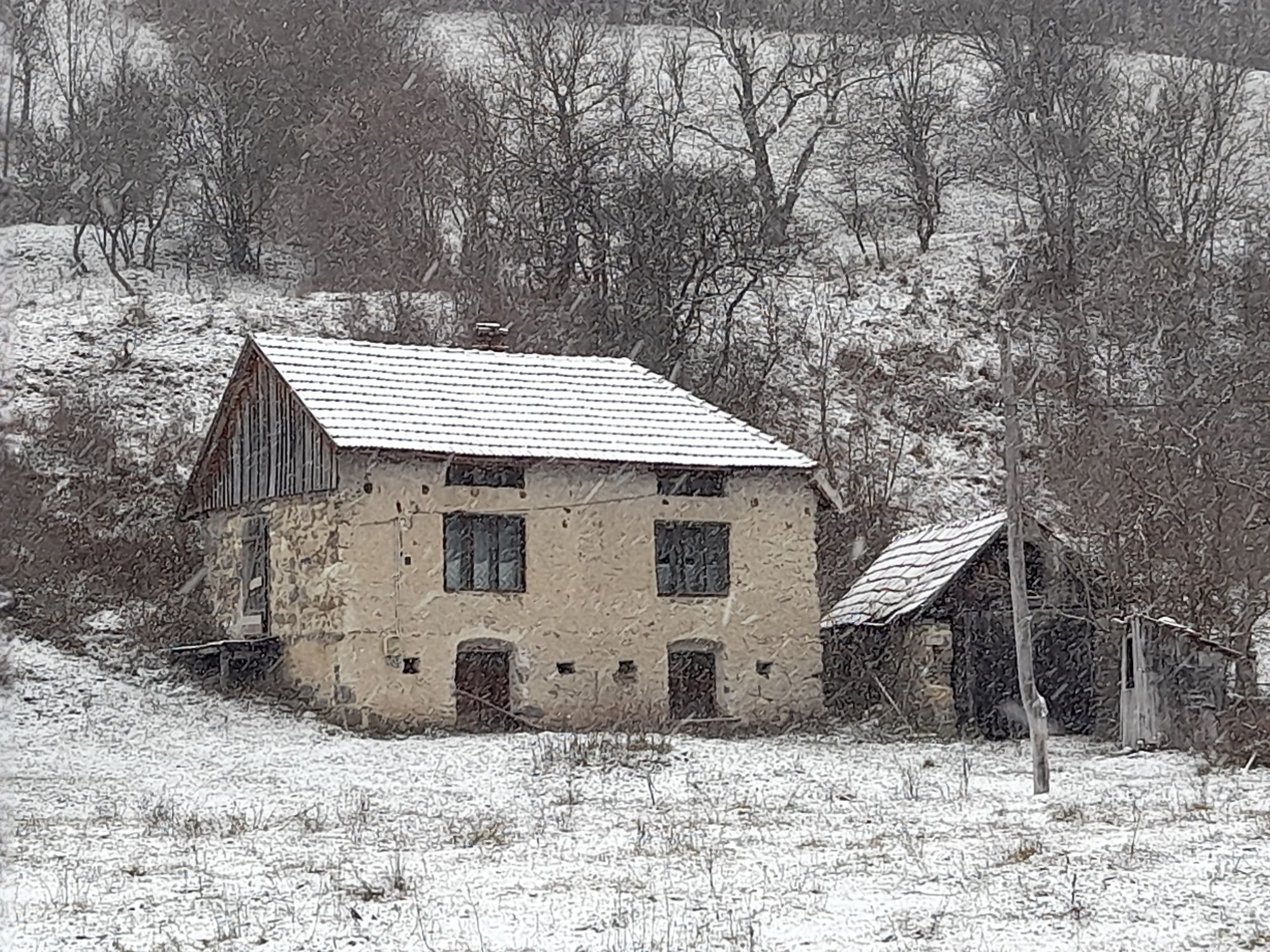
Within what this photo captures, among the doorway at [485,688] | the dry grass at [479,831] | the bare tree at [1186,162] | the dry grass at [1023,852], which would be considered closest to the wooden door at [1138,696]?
the doorway at [485,688]

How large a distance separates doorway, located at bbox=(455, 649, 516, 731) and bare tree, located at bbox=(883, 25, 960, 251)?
28.3 meters

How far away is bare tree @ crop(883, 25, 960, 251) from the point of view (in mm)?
51719

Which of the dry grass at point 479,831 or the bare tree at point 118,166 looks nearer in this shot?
the dry grass at point 479,831

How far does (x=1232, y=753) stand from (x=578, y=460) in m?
10.5

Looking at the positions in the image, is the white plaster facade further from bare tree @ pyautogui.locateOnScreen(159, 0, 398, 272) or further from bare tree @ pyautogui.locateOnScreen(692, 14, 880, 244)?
bare tree @ pyautogui.locateOnScreen(692, 14, 880, 244)

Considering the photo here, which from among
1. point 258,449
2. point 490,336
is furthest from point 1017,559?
point 490,336

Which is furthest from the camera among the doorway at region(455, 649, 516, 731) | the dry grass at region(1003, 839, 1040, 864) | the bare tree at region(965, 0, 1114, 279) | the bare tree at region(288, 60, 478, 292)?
the bare tree at region(965, 0, 1114, 279)

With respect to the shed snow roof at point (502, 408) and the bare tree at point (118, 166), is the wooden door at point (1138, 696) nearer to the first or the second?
the shed snow roof at point (502, 408)

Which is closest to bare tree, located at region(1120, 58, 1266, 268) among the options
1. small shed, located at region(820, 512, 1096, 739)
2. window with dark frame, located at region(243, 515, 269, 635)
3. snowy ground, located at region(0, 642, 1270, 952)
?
small shed, located at region(820, 512, 1096, 739)

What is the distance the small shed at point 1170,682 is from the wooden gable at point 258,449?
482 inches

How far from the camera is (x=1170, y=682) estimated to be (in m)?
24.2

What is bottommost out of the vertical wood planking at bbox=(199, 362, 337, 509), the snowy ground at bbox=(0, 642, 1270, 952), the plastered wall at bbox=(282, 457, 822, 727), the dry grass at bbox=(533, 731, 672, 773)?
the snowy ground at bbox=(0, 642, 1270, 952)

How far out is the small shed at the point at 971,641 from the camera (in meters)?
26.7

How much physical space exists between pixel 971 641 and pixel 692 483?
5294 millimetres
